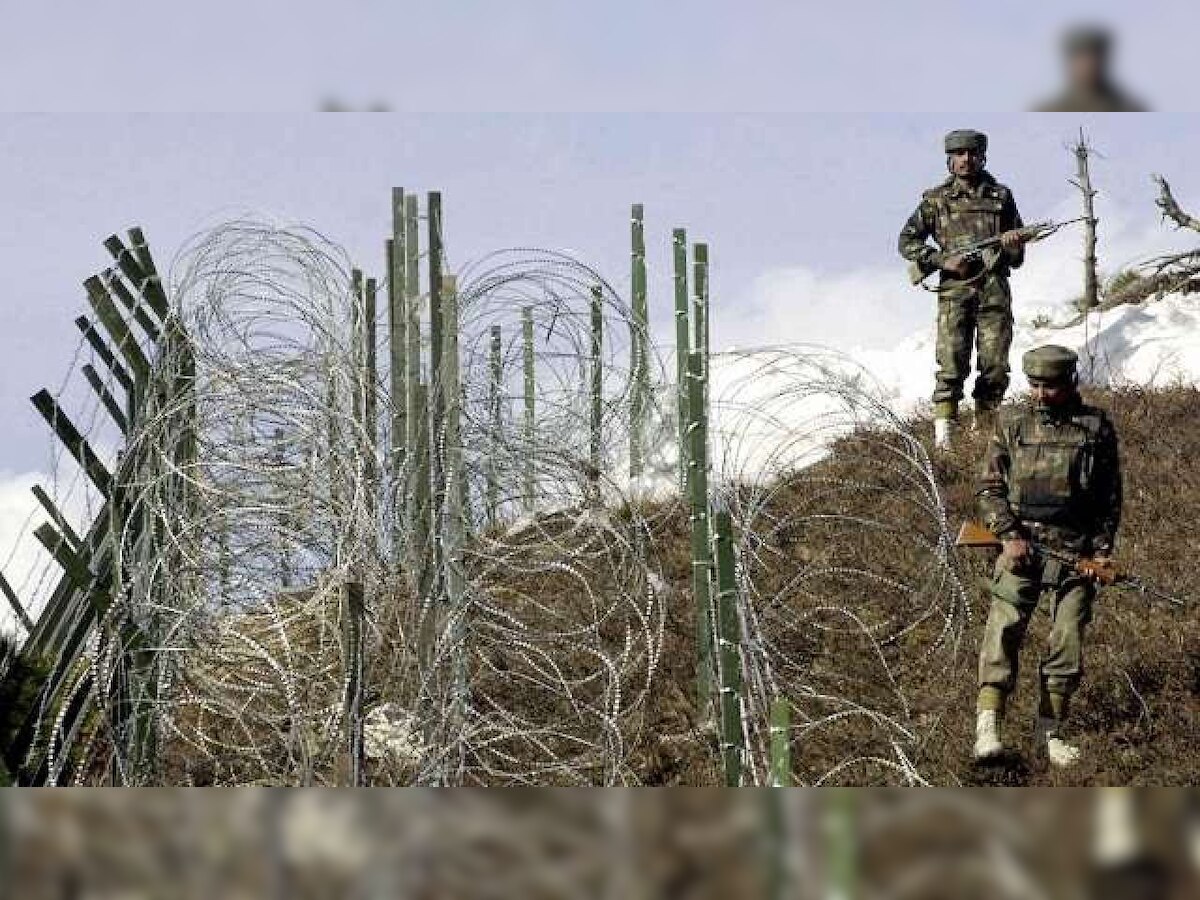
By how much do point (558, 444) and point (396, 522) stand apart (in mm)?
667

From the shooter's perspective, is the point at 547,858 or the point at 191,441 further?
the point at 191,441

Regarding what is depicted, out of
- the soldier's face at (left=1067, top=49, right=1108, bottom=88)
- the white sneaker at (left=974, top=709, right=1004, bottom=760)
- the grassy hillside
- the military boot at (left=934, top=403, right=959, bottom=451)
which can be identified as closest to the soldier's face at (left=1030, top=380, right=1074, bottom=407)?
the grassy hillside

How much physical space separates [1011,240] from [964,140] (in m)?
0.61

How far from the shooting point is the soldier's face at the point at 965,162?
1113 centimetres

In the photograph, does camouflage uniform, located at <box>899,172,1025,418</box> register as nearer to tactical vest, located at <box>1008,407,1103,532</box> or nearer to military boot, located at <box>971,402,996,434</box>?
military boot, located at <box>971,402,996,434</box>

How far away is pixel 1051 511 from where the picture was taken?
7934 mm

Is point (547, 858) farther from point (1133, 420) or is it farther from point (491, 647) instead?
point (1133, 420)

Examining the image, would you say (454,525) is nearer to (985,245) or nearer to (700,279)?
(700,279)

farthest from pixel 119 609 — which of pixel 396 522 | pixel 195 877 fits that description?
pixel 195 877

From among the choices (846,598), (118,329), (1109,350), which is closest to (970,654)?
(846,598)

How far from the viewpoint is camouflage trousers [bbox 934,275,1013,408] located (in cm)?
1169

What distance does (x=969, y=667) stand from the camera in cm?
971

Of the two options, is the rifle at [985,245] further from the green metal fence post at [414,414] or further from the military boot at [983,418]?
the green metal fence post at [414,414]

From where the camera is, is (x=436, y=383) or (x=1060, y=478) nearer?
(x=436, y=383)
